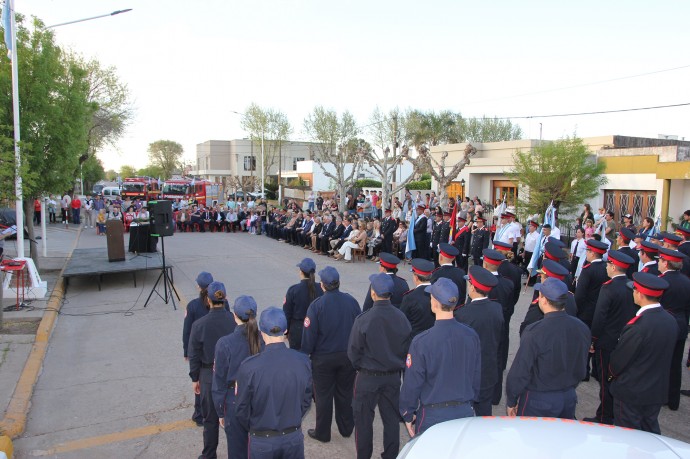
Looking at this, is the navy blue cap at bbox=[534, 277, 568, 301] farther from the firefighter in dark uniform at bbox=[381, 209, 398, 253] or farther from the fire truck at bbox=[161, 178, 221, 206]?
the fire truck at bbox=[161, 178, 221, 206]

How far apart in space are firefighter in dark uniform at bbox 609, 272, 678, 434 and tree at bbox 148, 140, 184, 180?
106 meters

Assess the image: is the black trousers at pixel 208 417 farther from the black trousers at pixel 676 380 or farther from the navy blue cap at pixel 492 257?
the black trousers at pixel 676 380

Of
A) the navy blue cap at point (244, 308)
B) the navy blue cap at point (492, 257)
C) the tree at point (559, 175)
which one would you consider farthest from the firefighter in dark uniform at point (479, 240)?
the navy blue cap at point (244, 308)

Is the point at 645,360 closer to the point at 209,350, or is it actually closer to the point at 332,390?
the point at 332,390

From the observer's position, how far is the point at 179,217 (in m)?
28.7

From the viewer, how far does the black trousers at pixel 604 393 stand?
19.1 ft

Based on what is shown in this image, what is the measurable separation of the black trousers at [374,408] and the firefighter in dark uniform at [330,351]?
692 millimetres

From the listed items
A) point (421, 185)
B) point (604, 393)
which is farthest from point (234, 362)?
point (421, 185)

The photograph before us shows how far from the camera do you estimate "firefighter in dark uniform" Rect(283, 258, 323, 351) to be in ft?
21.1

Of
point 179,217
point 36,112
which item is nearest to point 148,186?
point 179,217

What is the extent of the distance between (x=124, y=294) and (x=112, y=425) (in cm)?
758

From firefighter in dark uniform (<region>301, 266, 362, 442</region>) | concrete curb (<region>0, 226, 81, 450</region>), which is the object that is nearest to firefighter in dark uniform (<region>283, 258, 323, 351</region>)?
firefighter in dark uniform (<region>301, 266, 362, 442</region>)

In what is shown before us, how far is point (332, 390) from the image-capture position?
224 inches

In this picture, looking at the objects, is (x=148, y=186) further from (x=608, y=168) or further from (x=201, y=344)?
(x=201, y=344)
